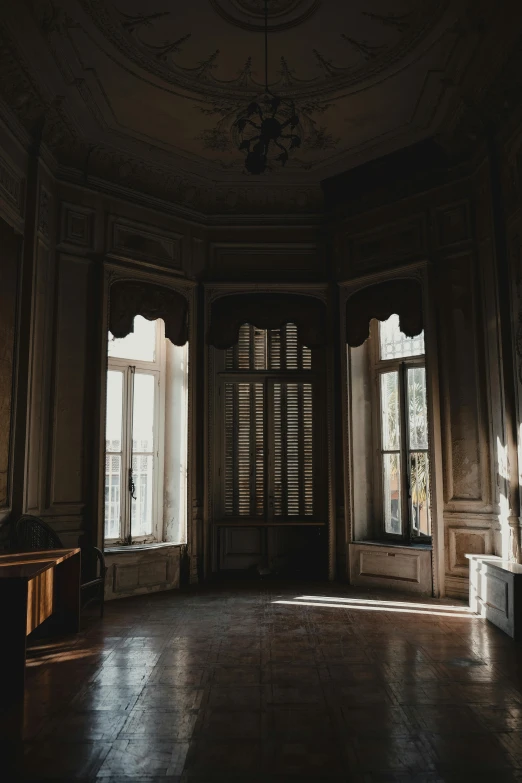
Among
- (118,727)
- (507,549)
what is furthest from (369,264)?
(118,727)

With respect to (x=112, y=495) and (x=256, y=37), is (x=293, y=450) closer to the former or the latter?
(x=112, y=495)

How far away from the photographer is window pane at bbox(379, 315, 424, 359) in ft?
20.9

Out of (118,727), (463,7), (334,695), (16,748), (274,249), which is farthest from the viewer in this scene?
(274,249)

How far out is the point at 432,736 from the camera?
8.86 feet

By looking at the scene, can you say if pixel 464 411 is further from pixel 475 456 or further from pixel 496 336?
pixel 496 336

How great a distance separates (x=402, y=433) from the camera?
6281mm

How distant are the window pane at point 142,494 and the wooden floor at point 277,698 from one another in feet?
4.11

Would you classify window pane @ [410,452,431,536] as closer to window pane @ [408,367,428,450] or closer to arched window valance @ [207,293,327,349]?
window pane @ [408,367,428,450]

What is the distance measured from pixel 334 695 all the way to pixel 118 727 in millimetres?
1085

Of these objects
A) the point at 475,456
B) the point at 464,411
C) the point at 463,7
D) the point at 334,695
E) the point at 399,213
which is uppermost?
the point at 463,7

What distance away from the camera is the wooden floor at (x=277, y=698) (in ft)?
8.09

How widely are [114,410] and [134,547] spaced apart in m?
1.32

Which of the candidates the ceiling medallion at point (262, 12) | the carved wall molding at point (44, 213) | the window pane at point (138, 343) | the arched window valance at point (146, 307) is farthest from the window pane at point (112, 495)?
the ceiling medallion at point (262, 12)

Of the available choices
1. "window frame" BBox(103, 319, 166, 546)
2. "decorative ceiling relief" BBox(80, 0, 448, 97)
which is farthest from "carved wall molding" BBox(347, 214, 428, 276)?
"window frame" BBox(103, 319, 166, 546)
